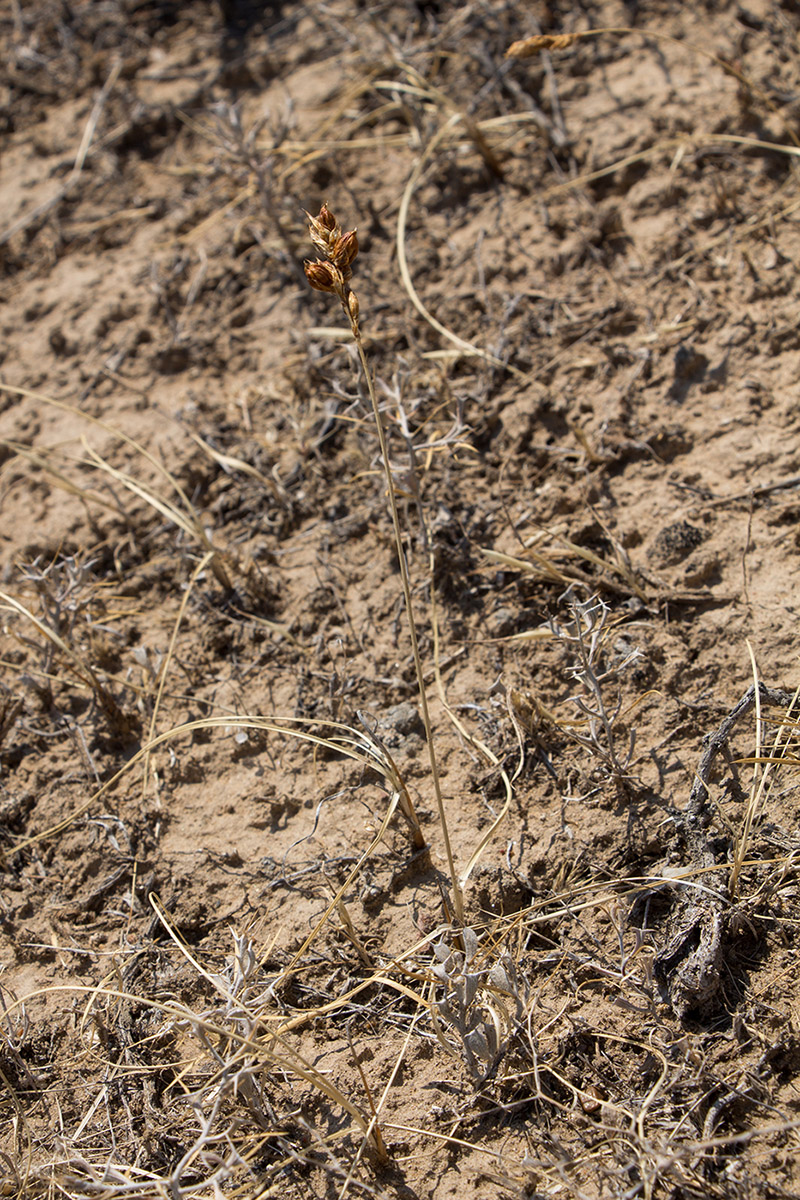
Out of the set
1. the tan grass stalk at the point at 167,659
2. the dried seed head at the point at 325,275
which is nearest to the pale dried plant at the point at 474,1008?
the tan grass stalk at the point at 167,659

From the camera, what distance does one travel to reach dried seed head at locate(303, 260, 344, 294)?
1.32m

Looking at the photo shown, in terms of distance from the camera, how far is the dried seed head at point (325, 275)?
1.32 metres

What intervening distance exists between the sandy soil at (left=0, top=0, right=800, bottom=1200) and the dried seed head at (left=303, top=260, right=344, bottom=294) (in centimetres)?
82

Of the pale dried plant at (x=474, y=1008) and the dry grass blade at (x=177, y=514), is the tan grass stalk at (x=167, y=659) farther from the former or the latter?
the pale dried plant at (x=474, y=1008)

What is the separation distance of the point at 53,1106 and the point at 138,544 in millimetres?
1401

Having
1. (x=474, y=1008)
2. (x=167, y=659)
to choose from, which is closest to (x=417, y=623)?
(x=167, y=659)

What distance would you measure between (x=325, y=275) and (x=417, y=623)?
1.01m

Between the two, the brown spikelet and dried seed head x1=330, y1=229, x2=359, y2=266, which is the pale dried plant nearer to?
dried seed head x1=330, y1=229, x2=359, y2=266

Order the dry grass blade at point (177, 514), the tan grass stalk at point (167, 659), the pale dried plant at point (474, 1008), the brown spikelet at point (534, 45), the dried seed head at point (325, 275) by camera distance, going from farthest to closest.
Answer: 1. the dry grass blade at point (177, 514)
2. the tan grass stalk at point (167, 659)
3. the brown spikelet at point (534, 45)
4. the pale dried plant at point (474, 1008)
5. the dried seed head at point (325, 275)

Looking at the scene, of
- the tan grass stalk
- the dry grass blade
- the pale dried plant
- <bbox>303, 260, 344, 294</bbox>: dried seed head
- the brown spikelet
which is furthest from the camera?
the dry grass blade

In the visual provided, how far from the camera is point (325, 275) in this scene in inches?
52.3

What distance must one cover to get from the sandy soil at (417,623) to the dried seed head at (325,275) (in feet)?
2.69

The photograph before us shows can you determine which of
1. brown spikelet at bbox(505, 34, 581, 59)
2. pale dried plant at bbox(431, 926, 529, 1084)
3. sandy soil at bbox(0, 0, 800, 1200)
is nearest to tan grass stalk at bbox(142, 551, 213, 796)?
sandy soil at bbox(0, 0, 800, 1200)

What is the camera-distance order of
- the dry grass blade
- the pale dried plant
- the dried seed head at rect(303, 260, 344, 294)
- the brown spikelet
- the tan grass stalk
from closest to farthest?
1. the dried seed head at rect(303, 260, 344, 294)
2. the pale dried plant
3. the brown spikelet
4. the tan grass stalk
5. the dry grass blade
